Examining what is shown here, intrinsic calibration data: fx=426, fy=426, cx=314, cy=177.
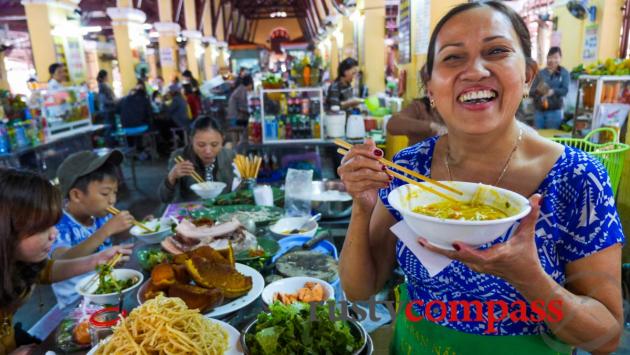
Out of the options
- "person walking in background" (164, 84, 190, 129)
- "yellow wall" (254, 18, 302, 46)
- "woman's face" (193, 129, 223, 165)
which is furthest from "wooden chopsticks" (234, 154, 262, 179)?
"yellow wall" (254, 18, 302, 46)

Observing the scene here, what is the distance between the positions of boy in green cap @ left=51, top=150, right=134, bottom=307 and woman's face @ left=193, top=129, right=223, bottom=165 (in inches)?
35.7

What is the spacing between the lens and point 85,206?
2.62 meters

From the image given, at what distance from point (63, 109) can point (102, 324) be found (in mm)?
6929

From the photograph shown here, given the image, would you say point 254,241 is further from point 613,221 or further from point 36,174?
point 613,221

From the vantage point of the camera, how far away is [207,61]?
2450 centimetres

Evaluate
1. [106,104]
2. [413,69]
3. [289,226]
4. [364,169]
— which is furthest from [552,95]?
[106,104]

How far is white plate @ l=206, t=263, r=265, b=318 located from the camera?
1506mm

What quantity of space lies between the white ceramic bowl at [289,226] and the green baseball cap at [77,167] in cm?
116

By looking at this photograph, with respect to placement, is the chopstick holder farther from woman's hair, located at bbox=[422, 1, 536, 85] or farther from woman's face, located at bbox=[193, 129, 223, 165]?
woman's face, located at bbox=[193, 129, 223, 165]

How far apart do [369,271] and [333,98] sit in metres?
6.10

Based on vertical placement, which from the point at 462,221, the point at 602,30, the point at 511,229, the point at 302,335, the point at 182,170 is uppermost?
the point at 602,30

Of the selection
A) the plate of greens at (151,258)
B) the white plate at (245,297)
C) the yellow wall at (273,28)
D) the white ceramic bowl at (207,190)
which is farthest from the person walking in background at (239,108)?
the yellow wall at (273,28)

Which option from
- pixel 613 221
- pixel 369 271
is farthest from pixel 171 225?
pixel 613 221

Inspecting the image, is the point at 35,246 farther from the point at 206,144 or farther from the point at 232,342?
the point at 206,144
